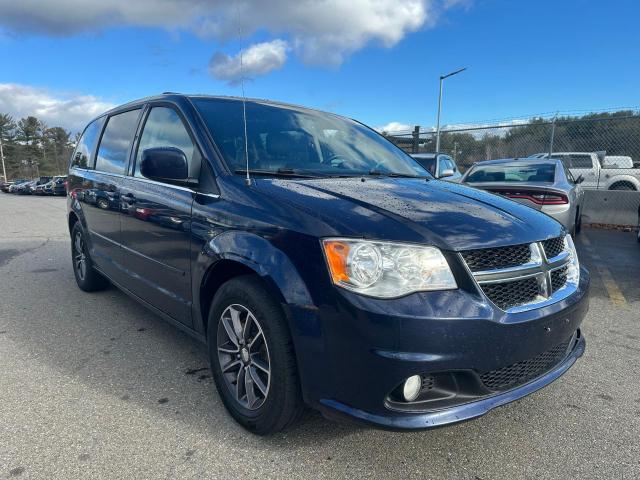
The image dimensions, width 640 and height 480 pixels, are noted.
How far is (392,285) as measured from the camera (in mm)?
1883

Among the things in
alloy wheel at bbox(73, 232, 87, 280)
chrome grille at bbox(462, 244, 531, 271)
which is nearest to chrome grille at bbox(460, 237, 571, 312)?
chrome grille at bbox(462, 244, 531, 271)

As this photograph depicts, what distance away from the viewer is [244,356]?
2.38 metres

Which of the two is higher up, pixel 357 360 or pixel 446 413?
pixel 357 360

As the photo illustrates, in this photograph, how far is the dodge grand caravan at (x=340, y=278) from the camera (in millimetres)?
1873

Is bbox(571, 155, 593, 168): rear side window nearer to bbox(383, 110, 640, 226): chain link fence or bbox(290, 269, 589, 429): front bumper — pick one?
bbox(383, 110, 640, 226): chain link fence

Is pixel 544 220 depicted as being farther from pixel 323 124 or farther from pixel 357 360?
pixel 323 124

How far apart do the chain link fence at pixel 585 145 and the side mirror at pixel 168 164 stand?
9.32 m

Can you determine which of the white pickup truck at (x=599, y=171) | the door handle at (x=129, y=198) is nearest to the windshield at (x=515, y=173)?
the door handle at (x=129, y=198)

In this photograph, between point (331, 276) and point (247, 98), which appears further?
point (247, 98)

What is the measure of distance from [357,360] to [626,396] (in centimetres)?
199

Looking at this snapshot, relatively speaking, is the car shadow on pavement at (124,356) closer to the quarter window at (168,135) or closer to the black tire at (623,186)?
the quarter window at (168,135)

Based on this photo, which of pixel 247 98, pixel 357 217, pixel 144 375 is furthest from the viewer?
pixel 247 98

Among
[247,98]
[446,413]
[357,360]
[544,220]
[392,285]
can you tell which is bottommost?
[446,413]

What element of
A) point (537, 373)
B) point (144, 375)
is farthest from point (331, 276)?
point (144, 375)
